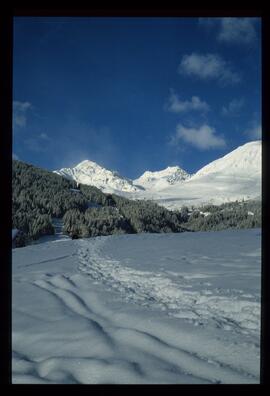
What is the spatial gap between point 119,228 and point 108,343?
56209 mm

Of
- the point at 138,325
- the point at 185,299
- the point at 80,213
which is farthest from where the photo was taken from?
the point at 80,213

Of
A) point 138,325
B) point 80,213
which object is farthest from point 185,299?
point 80,213

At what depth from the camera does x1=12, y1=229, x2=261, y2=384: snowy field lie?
2.01 meters

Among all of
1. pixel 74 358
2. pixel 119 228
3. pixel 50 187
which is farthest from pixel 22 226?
pixel 74 358

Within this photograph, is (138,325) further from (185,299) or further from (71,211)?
(71,211)

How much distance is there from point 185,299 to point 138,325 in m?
1.11

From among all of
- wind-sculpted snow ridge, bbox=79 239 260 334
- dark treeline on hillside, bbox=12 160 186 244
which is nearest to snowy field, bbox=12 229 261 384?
wind-sculpted snow ridge, bbox=79 239 260 334

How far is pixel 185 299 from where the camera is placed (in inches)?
155

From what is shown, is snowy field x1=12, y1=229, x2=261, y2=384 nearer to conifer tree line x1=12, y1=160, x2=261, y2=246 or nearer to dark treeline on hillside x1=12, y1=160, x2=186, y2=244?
conifer tree line x1=12, y1=160, x2=261, y2=246

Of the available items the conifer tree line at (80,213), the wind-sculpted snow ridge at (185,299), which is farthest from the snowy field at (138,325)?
the conifer tree line at (80,213)

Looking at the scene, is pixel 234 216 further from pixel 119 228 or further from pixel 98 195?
pixel 119 228

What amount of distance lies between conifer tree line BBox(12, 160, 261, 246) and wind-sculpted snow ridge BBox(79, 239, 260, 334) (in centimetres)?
3609

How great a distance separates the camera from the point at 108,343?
2.52m

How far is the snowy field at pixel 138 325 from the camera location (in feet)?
6.60
